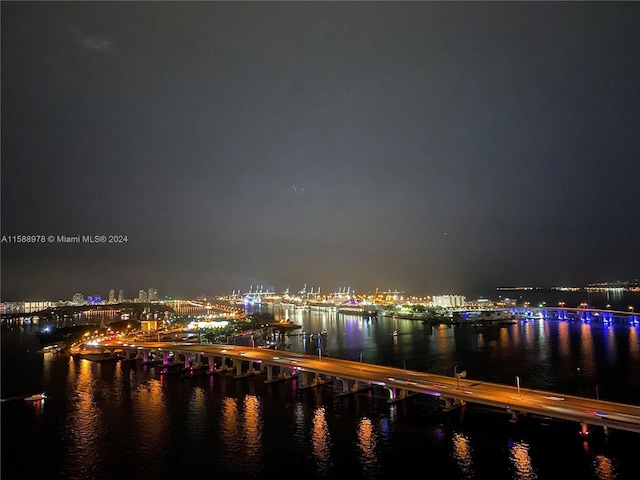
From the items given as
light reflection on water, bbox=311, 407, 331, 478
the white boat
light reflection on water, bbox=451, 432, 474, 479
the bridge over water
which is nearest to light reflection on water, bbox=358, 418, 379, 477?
light reflection on water, bbox=311, 407, 331, 478

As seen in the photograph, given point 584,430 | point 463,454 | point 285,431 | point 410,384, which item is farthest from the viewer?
point 410,384

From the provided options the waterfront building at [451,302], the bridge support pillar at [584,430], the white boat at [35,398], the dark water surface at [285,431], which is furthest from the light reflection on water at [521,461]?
the waterfront building at [451,302]

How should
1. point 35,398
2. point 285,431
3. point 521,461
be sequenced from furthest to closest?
point 35,398, point 285,431, point 521,461

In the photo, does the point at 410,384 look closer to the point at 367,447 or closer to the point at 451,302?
the point at 367,447

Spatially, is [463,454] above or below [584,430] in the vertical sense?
below

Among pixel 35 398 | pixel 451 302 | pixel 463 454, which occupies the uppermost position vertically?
pixel 35 398

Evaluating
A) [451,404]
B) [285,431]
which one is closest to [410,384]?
[451,404]

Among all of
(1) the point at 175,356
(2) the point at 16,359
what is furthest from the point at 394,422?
(2) the point at 16,359
